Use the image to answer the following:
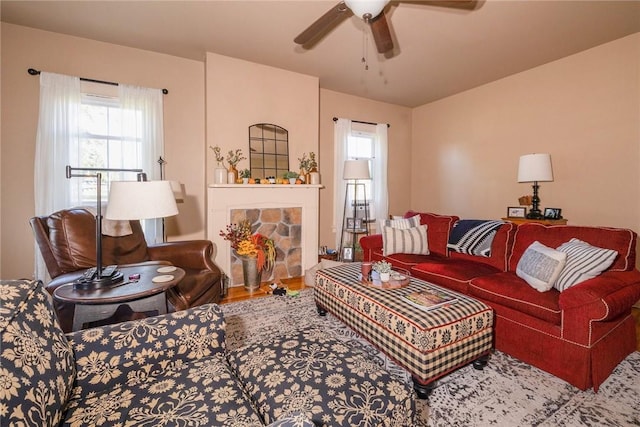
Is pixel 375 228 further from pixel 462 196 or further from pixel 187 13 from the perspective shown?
pixel 187 13

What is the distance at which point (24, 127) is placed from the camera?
2.94 meters

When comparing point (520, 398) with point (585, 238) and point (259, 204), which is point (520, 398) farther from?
point (259, 204)

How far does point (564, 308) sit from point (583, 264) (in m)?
0.46

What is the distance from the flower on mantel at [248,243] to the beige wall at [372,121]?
1301mm

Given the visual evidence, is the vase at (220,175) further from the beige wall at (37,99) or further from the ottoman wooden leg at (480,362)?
the ottoman wooden leg at (480,362)

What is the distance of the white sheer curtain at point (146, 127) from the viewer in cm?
331

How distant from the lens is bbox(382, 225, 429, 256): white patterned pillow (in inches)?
134

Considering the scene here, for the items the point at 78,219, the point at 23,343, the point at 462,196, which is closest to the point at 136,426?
the point at 23,343

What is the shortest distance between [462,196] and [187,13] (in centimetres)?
435

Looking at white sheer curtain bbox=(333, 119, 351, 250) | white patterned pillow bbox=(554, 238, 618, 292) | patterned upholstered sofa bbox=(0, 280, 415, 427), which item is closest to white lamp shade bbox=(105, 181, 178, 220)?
patterned upholstered sofa bbox=(0, 280, 415, 427)

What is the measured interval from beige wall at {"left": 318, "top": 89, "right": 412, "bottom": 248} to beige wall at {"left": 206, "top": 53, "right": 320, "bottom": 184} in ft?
1.70

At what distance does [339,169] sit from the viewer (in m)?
4.74

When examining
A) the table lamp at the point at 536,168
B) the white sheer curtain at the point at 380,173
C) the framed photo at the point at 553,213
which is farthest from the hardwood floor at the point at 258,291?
the framed photo at the point at 553,213

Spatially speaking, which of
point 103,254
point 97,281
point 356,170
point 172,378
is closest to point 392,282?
point 172,378
